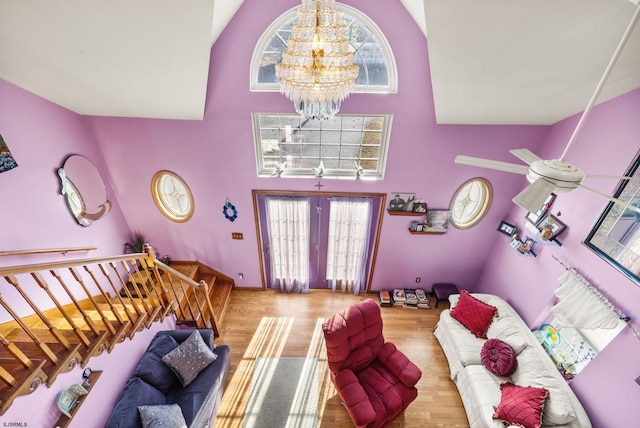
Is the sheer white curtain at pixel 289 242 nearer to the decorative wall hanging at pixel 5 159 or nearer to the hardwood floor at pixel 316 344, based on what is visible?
the hardwood floor at pixel 316 344

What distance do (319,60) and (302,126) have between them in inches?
80.9

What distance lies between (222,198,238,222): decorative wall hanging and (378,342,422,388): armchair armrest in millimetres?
2975

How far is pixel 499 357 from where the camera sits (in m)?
3.62

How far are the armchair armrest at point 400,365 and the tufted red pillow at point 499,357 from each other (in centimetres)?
98

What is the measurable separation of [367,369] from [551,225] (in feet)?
9.94

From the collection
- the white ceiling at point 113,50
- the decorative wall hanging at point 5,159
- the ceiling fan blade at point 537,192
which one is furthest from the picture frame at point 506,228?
the decorative wall hanging at point 5,159

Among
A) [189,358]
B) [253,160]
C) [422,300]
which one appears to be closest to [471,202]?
[422,300]

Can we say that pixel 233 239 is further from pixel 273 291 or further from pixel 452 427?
pixel 452 427

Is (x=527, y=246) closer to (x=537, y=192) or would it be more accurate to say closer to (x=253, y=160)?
(x=537, y=192)

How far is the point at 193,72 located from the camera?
3.21 metres

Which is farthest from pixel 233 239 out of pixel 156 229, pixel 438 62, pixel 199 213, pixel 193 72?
pixel 438 62

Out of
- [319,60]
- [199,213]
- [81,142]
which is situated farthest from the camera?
[199,213]

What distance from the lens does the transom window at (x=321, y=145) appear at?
4195 mm

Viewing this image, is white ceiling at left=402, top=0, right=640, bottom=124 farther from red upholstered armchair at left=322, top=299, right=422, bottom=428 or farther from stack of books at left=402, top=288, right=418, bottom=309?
stack of books at left=402, top=288, right=418, bottom=309
